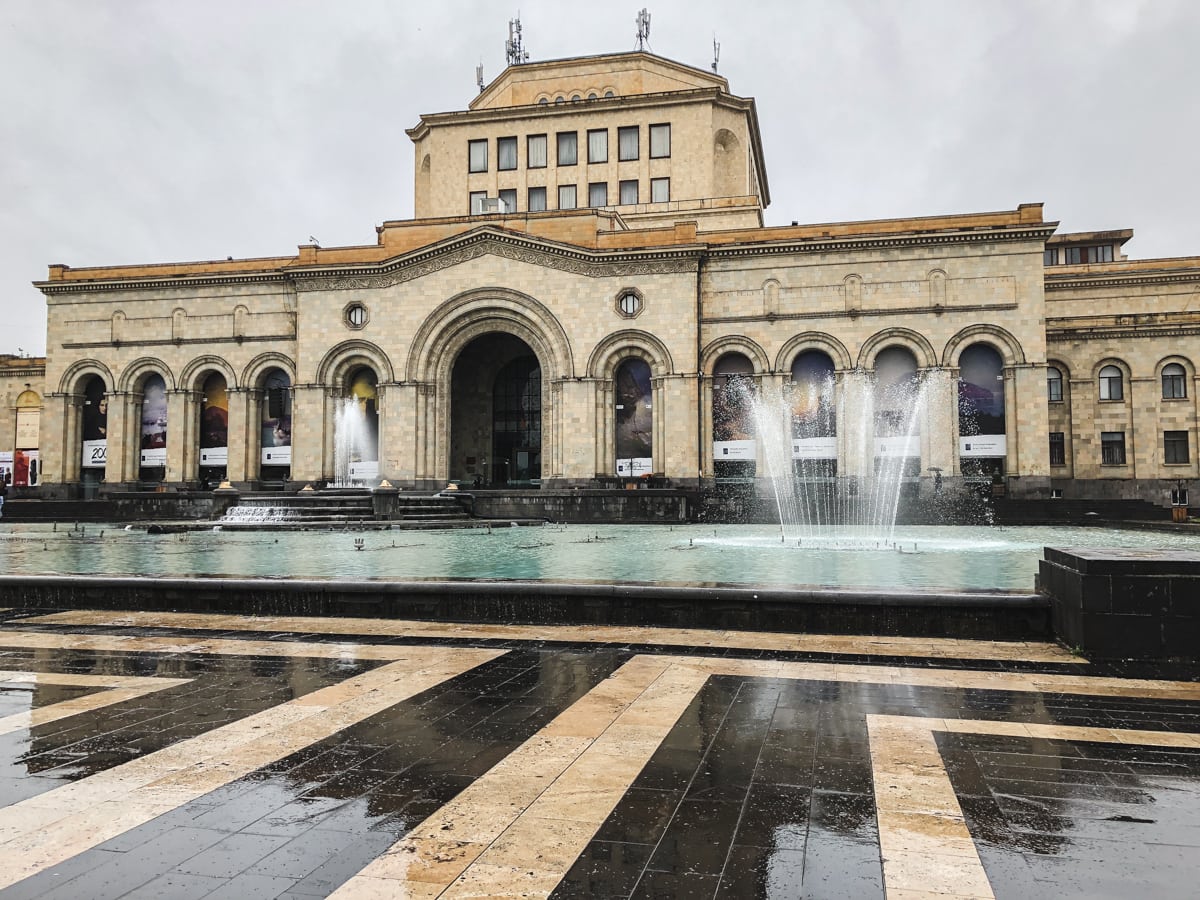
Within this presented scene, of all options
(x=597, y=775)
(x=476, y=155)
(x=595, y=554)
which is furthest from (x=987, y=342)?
(x=597, y=775)

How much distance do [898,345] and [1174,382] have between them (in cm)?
1255

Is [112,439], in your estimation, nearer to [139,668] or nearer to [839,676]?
[139,668]

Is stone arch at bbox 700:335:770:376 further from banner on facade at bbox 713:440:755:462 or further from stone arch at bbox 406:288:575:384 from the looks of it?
stone arch at bbox 406:288:575:384

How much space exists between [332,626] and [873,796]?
19.9ft

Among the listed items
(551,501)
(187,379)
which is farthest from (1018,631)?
(187,379)

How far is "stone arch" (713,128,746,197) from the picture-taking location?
41.8m

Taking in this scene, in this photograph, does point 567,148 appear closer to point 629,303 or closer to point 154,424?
point 629,303

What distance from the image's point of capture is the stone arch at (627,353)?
33.8 m

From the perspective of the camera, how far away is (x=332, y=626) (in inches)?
330

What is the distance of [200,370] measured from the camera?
3822cm

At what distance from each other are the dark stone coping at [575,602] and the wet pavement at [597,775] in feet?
2.92

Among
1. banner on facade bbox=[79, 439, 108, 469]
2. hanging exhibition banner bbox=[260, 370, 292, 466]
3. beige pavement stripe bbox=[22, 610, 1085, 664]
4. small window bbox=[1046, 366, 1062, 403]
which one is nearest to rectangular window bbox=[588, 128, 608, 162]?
hanging exhibition banner bbox=[260, 370, 292, 466]

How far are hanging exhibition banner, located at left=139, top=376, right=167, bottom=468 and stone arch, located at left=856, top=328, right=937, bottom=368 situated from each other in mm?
30751

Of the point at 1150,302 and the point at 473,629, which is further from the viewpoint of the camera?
the point at 1150,302
